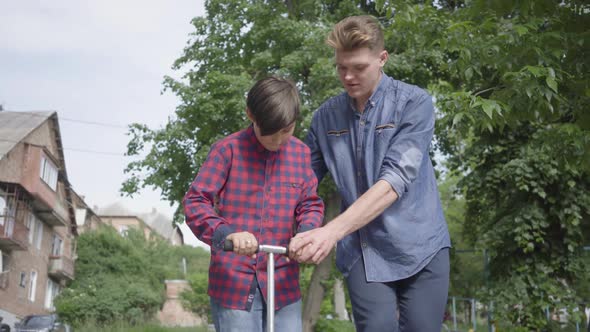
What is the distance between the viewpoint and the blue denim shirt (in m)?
2.69

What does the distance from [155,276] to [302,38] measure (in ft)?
104

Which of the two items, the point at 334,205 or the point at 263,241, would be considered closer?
the point at 263,241

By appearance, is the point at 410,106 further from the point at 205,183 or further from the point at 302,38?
the point at 302,38

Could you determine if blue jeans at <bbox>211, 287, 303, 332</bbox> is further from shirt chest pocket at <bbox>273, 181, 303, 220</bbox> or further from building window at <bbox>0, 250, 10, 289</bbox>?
building window at <bbox>0, 250, 10, 289</bbox>

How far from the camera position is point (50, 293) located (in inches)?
1646

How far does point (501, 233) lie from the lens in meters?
13.6

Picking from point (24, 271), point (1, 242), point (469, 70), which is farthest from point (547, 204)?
point (24, 271)

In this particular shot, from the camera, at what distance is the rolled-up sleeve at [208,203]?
2.70m

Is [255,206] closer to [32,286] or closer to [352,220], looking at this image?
[352,220]

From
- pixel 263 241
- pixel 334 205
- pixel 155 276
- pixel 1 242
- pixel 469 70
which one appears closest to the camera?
pixel 263 241

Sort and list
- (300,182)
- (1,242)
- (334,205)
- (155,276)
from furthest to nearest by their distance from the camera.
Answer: (155,276) < (1,242) < (334,205) < (300,182)

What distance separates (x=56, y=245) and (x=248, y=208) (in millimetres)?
42916

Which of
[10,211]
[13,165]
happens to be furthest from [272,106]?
[13,165]

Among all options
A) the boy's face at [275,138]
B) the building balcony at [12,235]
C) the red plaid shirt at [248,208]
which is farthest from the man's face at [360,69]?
the building balcony at [12,235]
